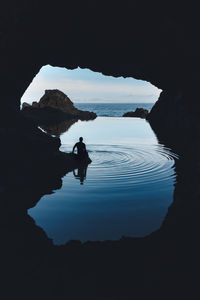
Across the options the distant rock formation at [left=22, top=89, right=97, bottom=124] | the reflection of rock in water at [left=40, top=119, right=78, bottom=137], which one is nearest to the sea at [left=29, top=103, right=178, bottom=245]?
the reflection of rock in water at [left=40, top=119, right=78, bottom=137]

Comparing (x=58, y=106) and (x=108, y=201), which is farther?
(x=58, y=106)

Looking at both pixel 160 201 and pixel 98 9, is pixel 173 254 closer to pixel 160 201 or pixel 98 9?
pixel 160 201

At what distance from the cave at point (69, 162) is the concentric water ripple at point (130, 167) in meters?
1.09

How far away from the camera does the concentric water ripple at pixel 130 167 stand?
13.9 m

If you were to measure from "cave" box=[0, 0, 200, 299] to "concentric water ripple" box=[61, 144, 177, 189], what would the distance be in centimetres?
109

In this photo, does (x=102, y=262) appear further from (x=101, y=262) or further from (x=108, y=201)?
(x=108, y=201)

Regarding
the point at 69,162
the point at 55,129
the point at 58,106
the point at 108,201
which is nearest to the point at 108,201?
the point at 108,201

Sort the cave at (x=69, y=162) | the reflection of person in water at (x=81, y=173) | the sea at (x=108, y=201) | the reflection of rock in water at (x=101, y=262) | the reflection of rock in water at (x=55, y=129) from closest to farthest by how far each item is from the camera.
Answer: the reflection of rock in water at (x=101, y=262)
the cave at (x=69, y=162)
the sea at (x=108, y=201)
the reflection of person in water at (x=81, y=173)
the reflection of rock in water at (x=55, y=129)

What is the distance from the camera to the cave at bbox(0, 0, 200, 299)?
6273 millimetres

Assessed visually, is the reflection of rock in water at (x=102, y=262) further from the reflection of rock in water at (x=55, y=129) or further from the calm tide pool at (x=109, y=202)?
the reflection of rock in water at (x=55, y=129)

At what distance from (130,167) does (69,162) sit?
4223 millimetres

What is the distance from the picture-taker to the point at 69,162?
18.5 metres

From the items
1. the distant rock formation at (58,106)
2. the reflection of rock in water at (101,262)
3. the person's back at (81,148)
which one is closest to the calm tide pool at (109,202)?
the reflection of rock in water at (101,262)

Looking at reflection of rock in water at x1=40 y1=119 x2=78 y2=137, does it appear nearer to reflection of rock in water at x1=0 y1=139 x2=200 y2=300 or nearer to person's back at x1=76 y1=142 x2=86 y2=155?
person's back at x1=76 y1=142 x2=86 y2=155
